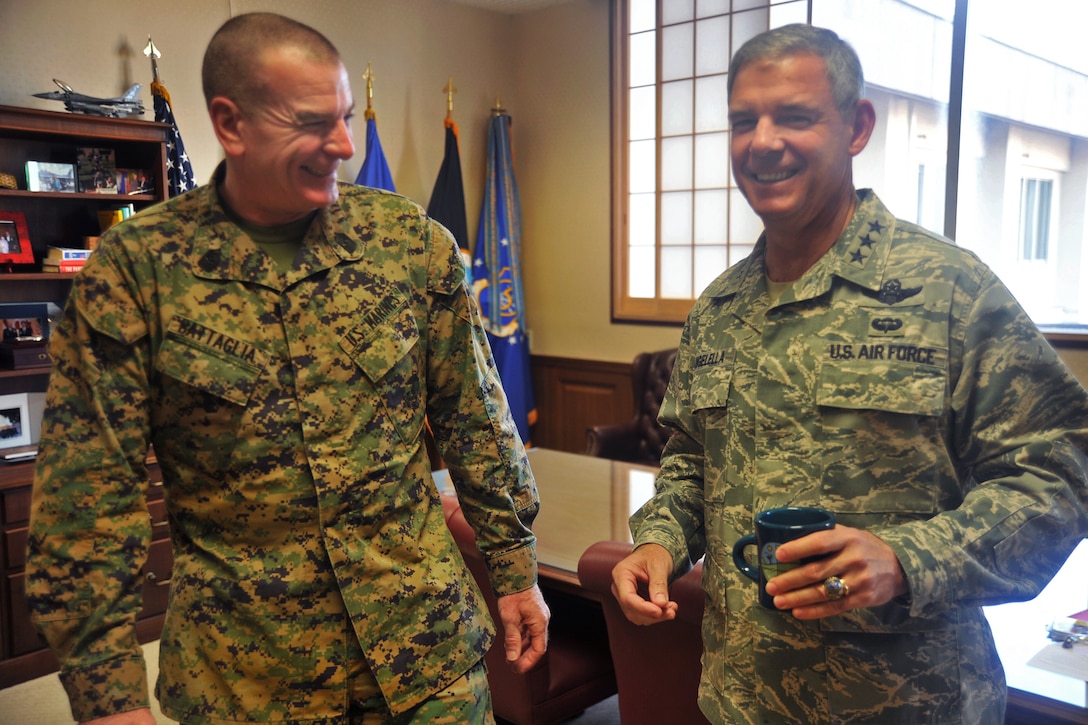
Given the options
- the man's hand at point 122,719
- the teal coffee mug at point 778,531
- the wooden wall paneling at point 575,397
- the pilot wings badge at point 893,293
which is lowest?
the wooden wall paneling at point 575,397

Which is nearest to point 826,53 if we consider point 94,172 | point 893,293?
point 893,293

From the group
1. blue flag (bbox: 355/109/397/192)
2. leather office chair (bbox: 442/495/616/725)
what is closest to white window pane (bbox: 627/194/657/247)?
blue flag (bbox: 355/109/397/192)

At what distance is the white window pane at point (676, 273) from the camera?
4.78 metres

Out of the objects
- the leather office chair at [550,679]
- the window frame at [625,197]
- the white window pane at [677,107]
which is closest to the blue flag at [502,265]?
the window frame at [625,197]

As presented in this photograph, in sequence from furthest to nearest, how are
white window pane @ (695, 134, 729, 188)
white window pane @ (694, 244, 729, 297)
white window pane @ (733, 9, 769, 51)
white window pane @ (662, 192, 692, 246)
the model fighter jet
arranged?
white window pane @ (662, 192, 692, 246) < white window pane @ (694, 244, 729, 297) < white window pane @ (695, 134, 729, 188) < white window pane @ (733, 9, 769, 51) < the model fighter jet

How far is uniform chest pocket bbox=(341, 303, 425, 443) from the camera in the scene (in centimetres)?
119

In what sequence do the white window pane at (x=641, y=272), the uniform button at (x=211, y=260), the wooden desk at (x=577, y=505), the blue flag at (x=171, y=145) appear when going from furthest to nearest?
1. the white window pane at (x=641, y=272)
2. the blue flag at (x=171, y=145)
3. the wooden desk at (x=577, y=505)
4. the uniform button at (x=211, y=260)

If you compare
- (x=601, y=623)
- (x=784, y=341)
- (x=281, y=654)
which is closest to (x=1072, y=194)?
(x=601, y=623)

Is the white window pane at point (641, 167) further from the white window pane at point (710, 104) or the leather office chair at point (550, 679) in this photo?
the leather office chair at point (550, 679)

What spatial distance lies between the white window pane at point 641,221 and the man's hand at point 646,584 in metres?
3.82

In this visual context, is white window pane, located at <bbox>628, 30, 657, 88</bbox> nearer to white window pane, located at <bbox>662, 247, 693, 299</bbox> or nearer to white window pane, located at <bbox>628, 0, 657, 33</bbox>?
white window pane, located at <bbox>628, 0, 657, 33</bbox>

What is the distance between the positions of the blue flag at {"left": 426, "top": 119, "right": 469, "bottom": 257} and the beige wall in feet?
0.47

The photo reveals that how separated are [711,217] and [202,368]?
3.83 m

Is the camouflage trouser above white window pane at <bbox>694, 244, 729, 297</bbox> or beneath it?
beneath
